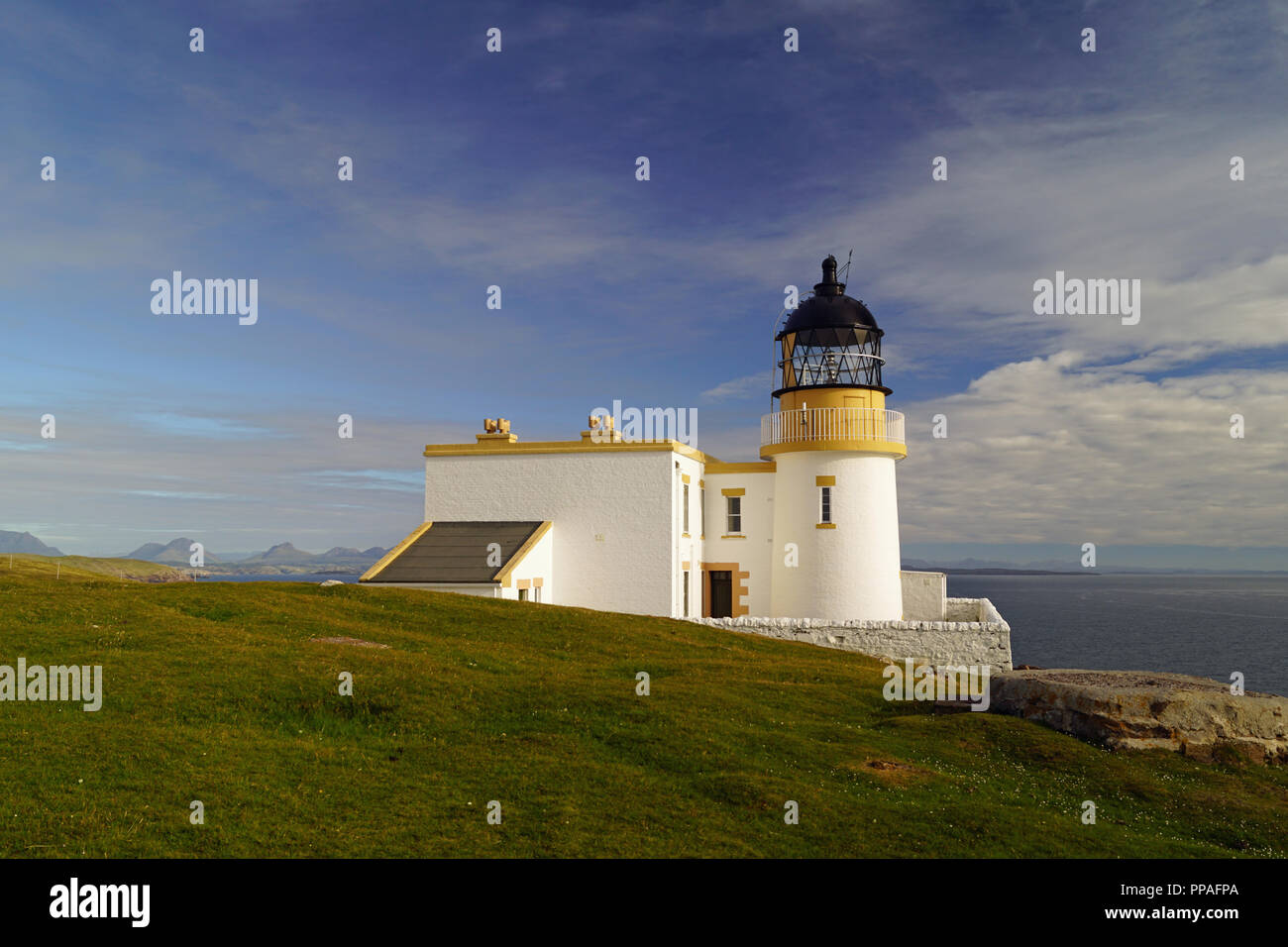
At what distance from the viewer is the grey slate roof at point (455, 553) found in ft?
108

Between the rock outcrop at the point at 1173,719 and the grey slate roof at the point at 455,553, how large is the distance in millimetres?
20242

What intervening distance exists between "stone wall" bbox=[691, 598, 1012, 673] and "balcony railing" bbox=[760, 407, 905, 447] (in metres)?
7.75

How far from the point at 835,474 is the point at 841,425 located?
6.64ft

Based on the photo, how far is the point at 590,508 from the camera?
35.8 meters

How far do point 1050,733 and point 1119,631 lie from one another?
100014 mm

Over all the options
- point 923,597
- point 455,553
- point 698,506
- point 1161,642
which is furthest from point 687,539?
point 1161,642

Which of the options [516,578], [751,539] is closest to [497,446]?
[516,578]

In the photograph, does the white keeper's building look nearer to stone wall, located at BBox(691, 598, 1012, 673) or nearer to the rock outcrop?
stone wall, located at BBox(691, 598, 1012, 673)

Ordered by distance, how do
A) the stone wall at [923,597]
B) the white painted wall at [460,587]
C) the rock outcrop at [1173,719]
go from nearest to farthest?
the rock outcrop at [1173,719] → the white painted wall at [460,587] → the stone wall at [923,597]

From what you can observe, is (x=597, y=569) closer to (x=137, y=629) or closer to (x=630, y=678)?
(x=630, y=678)

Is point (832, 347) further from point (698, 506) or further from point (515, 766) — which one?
point (515, 766)

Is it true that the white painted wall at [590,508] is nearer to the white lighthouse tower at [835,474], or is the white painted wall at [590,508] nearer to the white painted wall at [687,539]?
the white painted wall at [687,539]

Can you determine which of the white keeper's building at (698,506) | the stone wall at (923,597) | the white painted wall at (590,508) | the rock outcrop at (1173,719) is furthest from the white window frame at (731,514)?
the rock outcrop at (1173,719)

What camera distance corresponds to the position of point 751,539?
37969 mm
